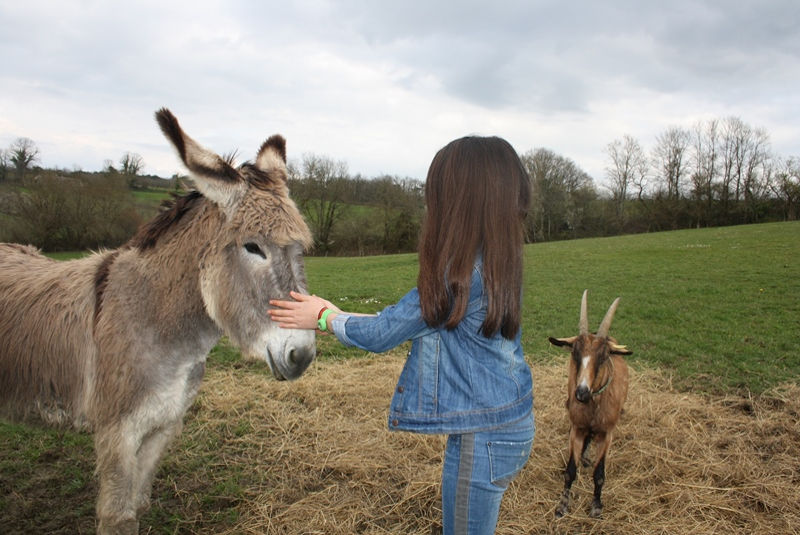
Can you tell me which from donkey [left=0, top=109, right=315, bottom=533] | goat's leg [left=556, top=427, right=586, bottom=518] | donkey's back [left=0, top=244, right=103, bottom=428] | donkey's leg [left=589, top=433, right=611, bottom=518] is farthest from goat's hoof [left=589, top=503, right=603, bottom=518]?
donkey's back [left=0, top=244, right=103, bottom=428]

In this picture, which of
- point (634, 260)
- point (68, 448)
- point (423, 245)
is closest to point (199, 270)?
point (423, 245)

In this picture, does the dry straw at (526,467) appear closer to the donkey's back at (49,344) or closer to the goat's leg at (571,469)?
the goat's leg at (571,469)

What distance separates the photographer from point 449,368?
215cm

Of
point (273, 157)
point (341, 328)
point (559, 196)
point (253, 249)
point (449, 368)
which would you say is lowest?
point (449, 368)

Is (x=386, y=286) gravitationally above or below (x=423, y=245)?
below

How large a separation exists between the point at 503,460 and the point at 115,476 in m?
2.24

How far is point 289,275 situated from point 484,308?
1.05 m

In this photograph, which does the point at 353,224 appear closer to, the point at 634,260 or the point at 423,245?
the point at 634,260

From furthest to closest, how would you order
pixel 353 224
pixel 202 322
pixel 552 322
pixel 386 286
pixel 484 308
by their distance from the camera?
pixel 353 224
pixel 386 286
pixel 552 322
pixel 202 322
pixel 484 308

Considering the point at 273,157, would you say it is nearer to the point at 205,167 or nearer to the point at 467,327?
the point at 205,167

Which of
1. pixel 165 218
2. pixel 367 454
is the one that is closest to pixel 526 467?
pixel 367 454

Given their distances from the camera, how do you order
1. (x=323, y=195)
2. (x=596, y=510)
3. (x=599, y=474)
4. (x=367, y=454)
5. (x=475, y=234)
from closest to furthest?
(x=475, y=234) < (x=596, y=510) < (x=599, y=474) < (x=367, y=454) < (x=323, y=195)

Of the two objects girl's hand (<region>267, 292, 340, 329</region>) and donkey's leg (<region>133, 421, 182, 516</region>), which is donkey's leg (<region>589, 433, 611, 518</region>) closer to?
girl's hand (<region>267, 292, 340, 329</region>)

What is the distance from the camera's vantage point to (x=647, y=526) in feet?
12.8
